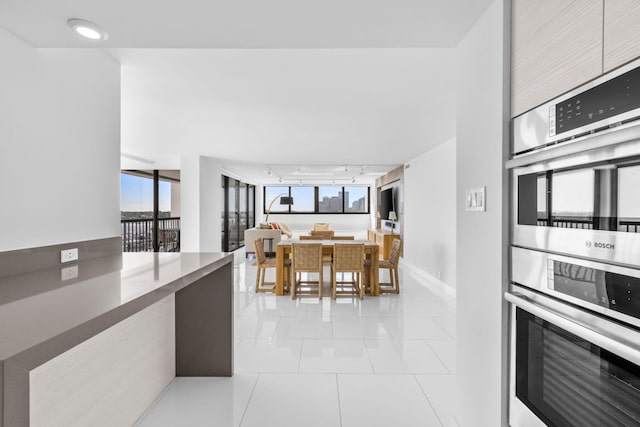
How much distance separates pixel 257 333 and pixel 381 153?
431cm

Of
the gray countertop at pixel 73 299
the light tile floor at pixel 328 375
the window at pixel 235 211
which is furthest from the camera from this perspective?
the window at pixel 235 211

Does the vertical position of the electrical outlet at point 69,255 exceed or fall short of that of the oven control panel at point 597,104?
it falls short

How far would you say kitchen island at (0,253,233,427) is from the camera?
0.76m

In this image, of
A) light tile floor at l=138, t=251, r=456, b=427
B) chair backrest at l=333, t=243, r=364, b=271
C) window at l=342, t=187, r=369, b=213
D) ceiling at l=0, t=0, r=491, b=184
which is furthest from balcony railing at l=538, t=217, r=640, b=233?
window at l=342, t=187, r=369, b=213

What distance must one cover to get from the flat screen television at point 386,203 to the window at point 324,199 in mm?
3450

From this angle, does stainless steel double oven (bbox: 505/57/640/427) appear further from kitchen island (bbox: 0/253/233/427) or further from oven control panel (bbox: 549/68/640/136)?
kitchen island (bbox: 0/253/233/427)

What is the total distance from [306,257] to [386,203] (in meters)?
5.49

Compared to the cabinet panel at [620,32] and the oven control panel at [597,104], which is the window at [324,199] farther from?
the cabinet panel at [620,32]

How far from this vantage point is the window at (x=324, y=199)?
13914 mm

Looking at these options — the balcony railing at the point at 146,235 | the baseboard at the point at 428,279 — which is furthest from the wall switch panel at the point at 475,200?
the balcony railing at the point at 146,235

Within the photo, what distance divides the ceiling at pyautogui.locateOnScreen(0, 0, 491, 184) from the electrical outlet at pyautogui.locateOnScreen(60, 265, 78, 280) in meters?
Result: 1.21

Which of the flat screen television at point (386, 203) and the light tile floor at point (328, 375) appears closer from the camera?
the light tile floor at point (328, 375)

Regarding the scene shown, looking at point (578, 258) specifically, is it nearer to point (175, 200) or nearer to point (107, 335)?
point (107, 335)

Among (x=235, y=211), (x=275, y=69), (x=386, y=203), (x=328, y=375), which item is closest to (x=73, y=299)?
(x=328, y=375)
